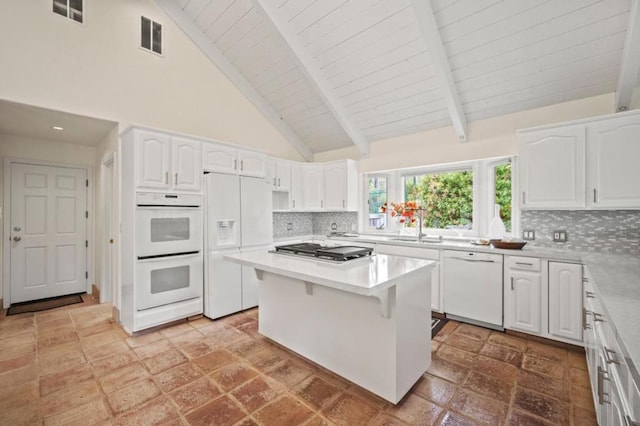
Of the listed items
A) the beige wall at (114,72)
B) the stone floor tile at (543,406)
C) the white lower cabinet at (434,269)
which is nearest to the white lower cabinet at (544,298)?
the white lower cabinet at (434,269)

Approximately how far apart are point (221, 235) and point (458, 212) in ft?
10.6

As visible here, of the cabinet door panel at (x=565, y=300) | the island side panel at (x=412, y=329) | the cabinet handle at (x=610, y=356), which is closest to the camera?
the cabinet handle at (x=610, y=356)

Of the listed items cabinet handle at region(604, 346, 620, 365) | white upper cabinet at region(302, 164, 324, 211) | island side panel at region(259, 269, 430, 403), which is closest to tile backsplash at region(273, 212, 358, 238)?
white upper cabinet at region(302, 164, 324, 211)

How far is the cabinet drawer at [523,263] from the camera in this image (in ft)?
9.12

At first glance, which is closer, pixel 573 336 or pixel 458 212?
pixel 573 336

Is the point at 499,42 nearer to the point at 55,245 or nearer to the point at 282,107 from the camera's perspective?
the point at 282,107

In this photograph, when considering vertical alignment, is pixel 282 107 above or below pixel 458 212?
above

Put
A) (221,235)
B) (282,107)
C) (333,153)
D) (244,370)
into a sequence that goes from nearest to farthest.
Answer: (244,370)
(221,235)
(282,107)
(333,153)

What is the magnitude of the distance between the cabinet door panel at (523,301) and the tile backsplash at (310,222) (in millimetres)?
2459

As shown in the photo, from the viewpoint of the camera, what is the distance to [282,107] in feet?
15.7

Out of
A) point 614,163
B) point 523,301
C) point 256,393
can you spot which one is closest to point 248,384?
point 256,393

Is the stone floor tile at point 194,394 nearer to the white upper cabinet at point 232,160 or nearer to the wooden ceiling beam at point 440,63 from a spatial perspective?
the white upper cabinet at point 232,160

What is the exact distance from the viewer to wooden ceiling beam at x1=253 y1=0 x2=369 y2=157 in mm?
3107

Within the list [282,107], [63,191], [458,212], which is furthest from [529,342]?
[63,191]
